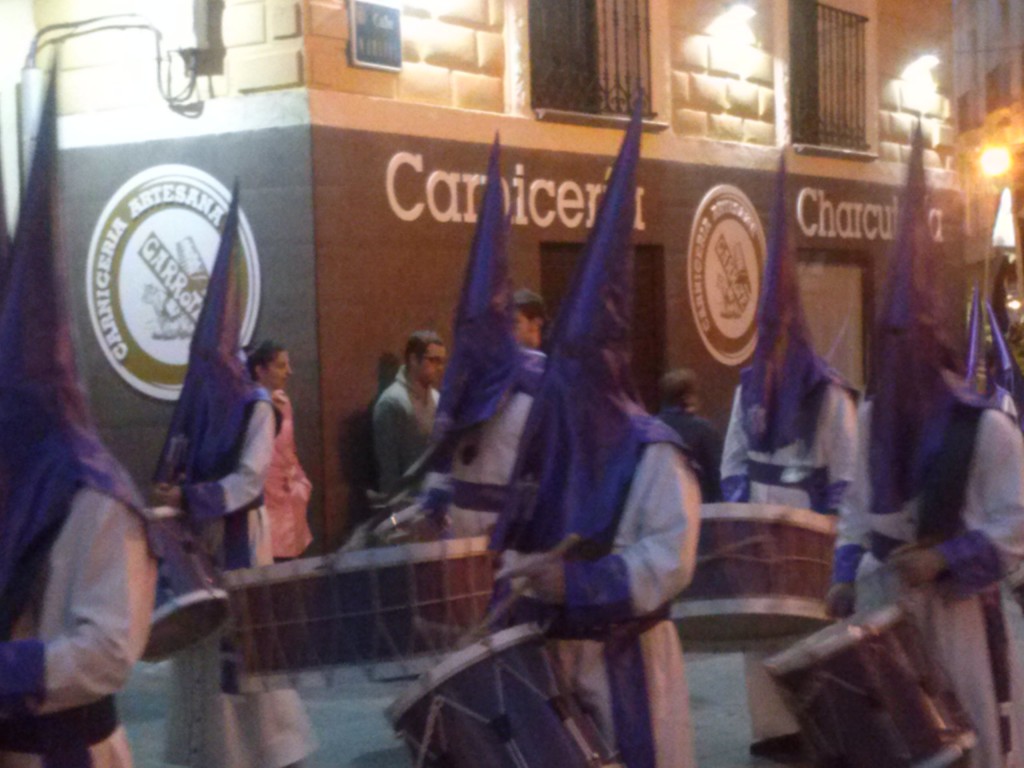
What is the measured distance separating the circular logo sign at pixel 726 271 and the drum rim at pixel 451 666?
1081 centimetres

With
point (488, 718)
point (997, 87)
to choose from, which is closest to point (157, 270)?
point (488, 718)

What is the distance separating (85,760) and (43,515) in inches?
19.7

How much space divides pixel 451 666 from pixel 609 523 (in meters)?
0.57

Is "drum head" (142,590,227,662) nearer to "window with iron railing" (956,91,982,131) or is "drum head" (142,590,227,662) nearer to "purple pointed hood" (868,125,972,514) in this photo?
"purple pointed hood" (868,125,972,514)

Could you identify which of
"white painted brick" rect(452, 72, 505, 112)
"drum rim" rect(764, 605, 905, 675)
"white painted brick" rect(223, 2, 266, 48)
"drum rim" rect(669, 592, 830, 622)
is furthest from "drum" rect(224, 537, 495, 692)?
"white painted brick" rect(452, 72, 505, 112)

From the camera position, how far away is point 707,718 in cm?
848

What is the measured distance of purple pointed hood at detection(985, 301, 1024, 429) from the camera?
40.1 feet

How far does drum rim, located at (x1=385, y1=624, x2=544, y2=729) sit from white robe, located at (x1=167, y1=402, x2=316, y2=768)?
2764 mm

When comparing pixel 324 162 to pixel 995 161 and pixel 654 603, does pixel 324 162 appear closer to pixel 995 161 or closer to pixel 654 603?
pixel 654 603

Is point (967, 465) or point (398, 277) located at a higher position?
point (398, 277)

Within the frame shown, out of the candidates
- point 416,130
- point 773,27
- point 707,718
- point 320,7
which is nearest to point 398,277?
point 416,130

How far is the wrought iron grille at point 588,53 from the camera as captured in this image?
42.9ft

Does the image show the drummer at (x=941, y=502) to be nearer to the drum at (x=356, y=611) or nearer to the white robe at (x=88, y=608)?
the drum at (x=356, y=611)

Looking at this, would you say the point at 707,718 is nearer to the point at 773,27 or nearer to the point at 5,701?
the point at 5,701
